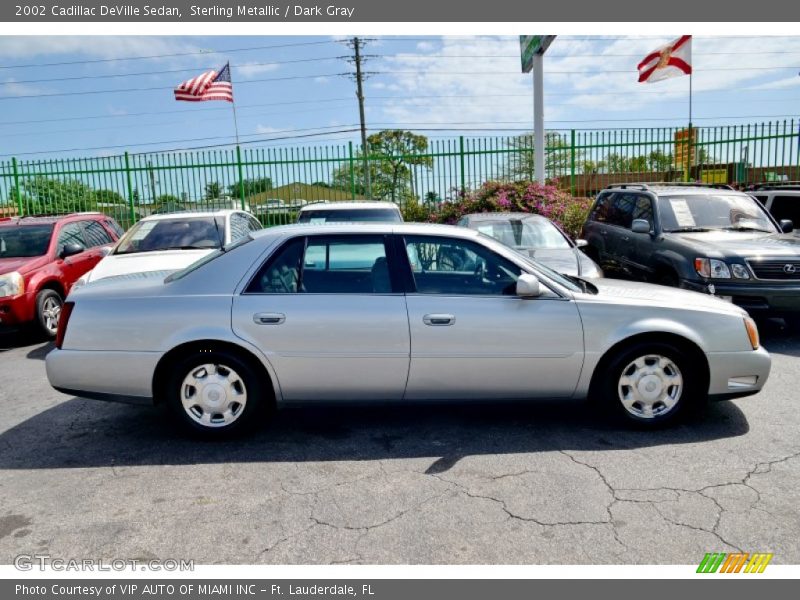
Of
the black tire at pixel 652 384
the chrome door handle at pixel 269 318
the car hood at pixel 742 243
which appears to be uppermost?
the car hood at pixel 742 243

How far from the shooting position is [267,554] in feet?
9.84

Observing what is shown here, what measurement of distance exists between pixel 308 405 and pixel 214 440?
698 millimetres

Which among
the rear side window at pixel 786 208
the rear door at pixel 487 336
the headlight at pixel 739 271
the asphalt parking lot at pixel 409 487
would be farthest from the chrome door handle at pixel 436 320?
the rear side window at pixel 786 208

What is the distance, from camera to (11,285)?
7.60 m

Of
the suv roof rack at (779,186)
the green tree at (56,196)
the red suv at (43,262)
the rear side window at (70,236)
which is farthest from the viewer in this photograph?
the green tree at (56,196)

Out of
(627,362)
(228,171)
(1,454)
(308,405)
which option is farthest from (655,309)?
(228,171)

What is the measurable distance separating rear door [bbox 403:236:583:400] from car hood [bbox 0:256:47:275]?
5907mm

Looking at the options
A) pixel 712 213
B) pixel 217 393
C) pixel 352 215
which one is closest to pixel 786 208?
pixel 712 213

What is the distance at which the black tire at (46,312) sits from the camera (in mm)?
7891

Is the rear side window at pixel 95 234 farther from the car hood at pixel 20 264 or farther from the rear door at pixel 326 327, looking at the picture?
the rear door at pixel 326 327

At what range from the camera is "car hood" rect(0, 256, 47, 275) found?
777 centimetres

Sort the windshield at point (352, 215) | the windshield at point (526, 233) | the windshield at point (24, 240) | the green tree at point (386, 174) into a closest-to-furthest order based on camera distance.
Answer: the windshield at point (526, 233) < the windshield at point (24, 240) < the windshield at point (352, 215) < the green tree at point (386, 174)

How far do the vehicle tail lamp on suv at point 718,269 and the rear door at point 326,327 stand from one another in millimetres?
4371

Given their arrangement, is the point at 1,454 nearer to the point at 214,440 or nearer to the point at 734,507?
the point at 214,440
